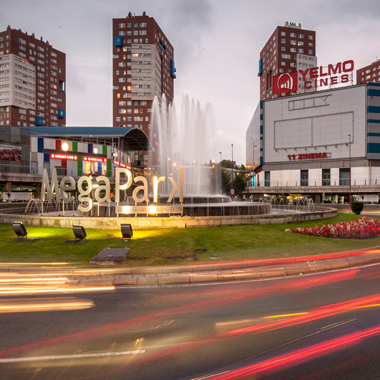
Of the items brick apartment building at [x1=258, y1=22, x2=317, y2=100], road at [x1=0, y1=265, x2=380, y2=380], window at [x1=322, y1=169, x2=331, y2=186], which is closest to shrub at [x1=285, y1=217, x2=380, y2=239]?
road at [x1=0, y1=265, x2=380, y2=380]

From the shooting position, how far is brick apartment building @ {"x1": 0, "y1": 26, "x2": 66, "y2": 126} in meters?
110

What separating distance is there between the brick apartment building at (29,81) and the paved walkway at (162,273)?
126100 mm

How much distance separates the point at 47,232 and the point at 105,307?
12.6 meters

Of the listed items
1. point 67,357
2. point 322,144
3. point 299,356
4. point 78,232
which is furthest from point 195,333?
point 322,144

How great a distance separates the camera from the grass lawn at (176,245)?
11.8m

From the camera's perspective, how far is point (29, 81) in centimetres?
11775

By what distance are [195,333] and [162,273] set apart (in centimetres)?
439

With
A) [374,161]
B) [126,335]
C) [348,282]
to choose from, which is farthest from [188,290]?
[374,161]

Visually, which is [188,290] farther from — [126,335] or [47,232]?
[47,232]

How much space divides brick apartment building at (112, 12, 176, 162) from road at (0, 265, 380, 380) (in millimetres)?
96240

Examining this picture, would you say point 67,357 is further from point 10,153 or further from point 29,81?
point 29,81

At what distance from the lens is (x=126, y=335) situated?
5469 mm

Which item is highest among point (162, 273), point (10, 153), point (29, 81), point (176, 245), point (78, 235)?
point (29, 81)

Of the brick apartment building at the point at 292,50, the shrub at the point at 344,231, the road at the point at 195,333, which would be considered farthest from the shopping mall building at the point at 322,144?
the road at the point at 195,333
